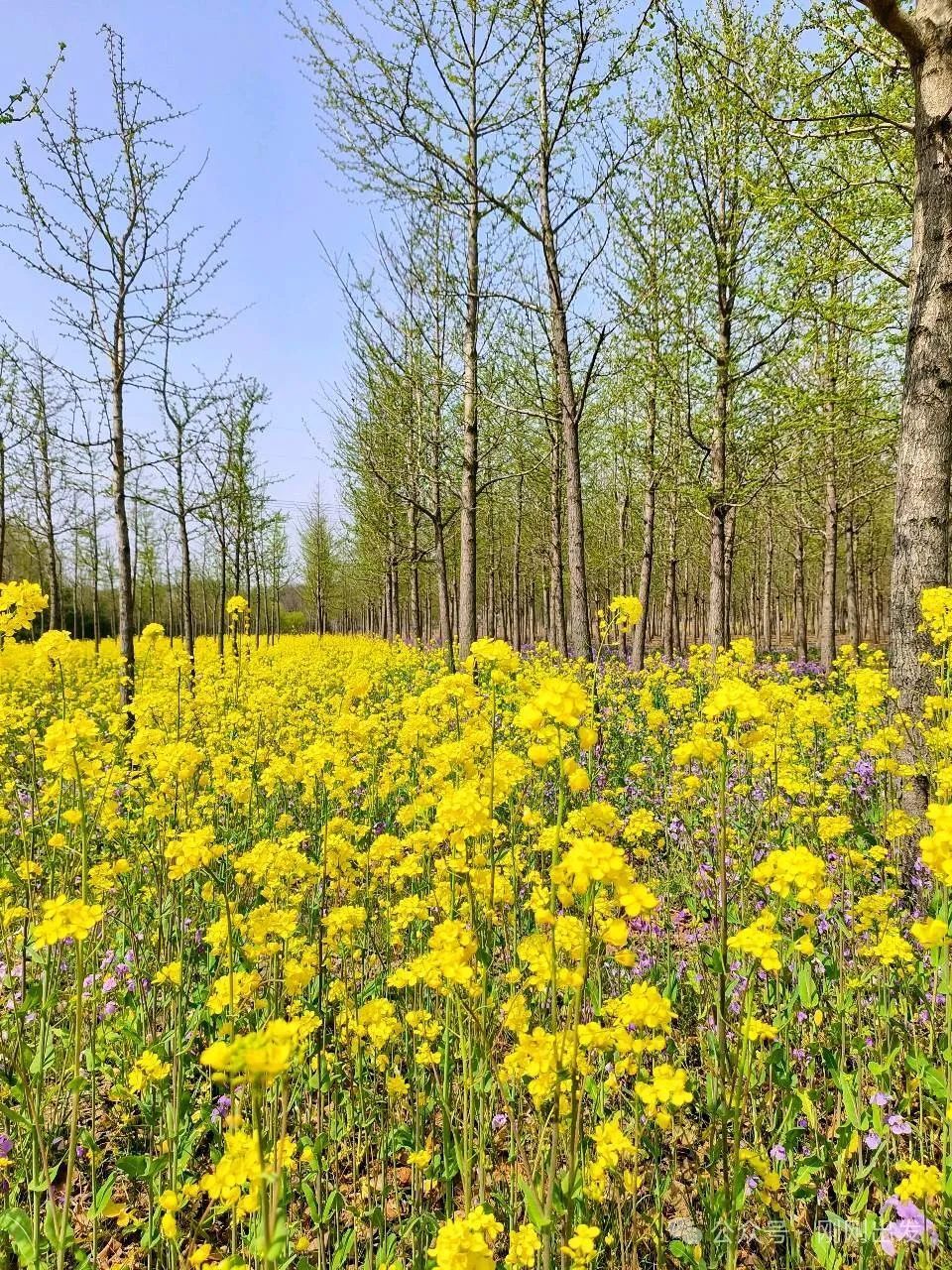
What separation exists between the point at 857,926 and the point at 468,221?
8.89 m

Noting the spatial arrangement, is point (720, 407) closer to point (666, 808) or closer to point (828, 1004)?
point (666, 808)

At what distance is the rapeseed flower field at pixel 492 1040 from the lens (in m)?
1.50

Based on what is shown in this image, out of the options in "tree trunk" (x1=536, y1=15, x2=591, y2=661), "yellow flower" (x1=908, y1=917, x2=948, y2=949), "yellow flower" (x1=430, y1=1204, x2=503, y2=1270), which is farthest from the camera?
"tree trunk" (x1=536, y1=15, x2=591, y2=661)

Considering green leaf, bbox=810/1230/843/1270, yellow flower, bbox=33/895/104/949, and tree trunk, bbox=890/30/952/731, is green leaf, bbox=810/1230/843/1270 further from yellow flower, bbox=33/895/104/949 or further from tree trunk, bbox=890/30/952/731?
tree trunk, bbox=890/30/952/731

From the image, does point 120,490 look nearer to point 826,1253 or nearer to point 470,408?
point 470,408

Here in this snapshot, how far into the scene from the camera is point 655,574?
28031 mm

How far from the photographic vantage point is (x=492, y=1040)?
188 cm

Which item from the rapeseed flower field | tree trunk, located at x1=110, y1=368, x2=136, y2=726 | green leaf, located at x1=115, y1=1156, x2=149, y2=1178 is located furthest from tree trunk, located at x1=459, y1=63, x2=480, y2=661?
green leaf, located at x1=115, y1=1156, x2=149, y2=1178

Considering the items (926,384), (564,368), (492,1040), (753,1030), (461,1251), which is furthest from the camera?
(564,368)

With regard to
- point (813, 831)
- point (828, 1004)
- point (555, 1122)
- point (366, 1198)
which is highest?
point (555, 1122)

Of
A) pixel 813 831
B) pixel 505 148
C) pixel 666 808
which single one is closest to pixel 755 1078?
pixel 813 831

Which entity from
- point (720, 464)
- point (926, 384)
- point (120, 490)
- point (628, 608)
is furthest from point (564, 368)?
point (120, 490)

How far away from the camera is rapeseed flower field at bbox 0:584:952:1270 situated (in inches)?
59.1

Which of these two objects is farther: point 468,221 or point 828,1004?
point 468,221
